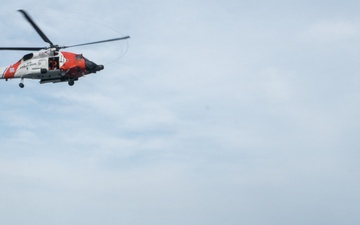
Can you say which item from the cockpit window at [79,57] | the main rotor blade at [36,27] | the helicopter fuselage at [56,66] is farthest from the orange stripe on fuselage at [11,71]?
the cockpit window at [79,57]

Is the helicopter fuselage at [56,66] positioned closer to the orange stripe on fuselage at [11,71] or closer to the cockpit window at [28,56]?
the cockpit window at [28,56]

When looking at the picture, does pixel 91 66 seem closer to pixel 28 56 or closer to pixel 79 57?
pixel 79 57

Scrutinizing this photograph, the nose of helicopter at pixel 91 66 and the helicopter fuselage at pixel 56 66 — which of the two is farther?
the nose of helicopter at pixel 91 66

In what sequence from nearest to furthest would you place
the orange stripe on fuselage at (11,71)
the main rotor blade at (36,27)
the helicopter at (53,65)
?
the main rotor blade at (36,27)
the helicopter at (53,65)
the orange stripe on fuselage at (11,71)

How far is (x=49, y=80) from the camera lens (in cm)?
8381


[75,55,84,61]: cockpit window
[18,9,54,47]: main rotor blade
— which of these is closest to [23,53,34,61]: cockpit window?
[18,9,54,47]: main rotor blade

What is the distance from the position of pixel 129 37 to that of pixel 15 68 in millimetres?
21774

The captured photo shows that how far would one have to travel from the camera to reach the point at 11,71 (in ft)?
287

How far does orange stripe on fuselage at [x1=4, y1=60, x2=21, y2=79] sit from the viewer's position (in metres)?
87.1

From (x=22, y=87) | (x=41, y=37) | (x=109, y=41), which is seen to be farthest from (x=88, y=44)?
(x=22, y=87)

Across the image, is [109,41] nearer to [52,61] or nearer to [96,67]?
[96,67]

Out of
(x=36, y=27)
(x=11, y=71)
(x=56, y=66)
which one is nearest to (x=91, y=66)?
(x=56, y=66)

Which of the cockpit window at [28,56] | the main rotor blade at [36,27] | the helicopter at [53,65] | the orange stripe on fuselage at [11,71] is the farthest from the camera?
the orange stripe on fuselage at [11,71]

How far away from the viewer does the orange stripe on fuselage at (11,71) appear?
8706 centimetres
